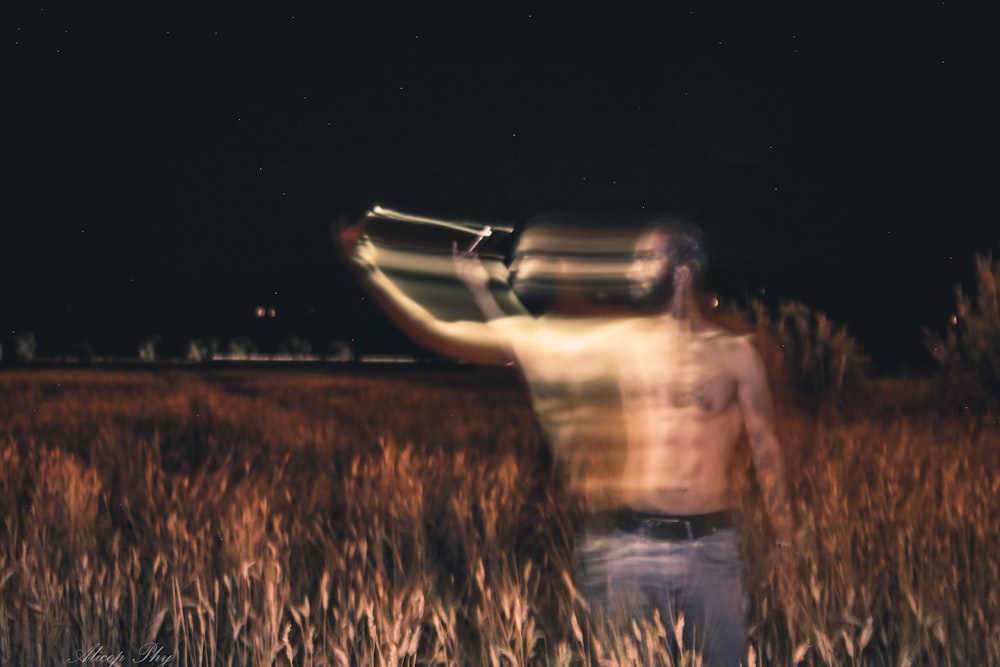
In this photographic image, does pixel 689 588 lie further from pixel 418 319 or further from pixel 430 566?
pixel 430 566

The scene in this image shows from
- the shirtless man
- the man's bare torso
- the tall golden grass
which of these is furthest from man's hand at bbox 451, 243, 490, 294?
the tall golden grass

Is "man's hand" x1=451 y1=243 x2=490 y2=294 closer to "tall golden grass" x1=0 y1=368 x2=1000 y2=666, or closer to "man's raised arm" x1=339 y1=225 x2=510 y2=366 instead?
"man's raised arm" x1=339 y1=225 x2=510 y2=366

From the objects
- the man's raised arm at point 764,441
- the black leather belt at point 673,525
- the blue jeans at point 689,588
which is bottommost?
the blue jeans at point 689,588

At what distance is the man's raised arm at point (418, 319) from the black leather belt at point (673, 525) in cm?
52

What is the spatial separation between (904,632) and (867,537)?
129 centimetres

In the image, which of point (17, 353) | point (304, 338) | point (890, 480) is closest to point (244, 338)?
point (304, 338)

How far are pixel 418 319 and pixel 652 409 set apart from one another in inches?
24.7

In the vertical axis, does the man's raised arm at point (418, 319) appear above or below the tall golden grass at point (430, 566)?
above

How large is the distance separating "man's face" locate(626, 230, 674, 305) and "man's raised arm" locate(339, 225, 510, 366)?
40 cm

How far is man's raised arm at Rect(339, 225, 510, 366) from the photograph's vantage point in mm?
2747

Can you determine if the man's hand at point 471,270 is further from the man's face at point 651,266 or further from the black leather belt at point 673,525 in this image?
the black leather belt at point 673,525

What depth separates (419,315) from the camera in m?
2.76

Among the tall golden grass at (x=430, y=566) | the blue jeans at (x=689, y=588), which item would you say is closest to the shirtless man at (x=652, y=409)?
the blue jeans at (x=689, y=588)

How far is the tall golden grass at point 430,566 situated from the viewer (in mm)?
2828
